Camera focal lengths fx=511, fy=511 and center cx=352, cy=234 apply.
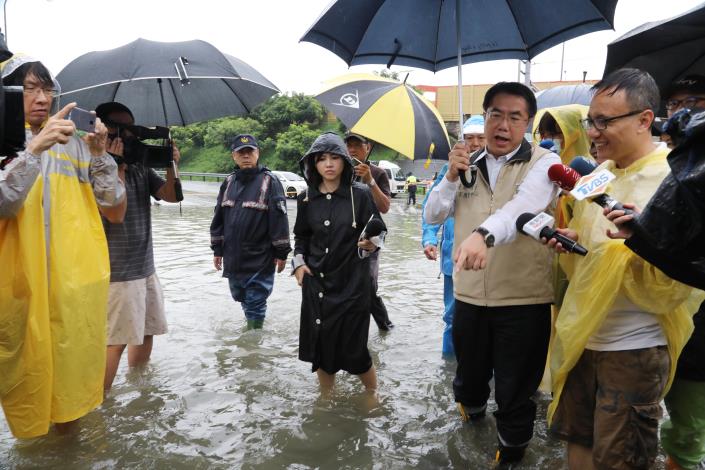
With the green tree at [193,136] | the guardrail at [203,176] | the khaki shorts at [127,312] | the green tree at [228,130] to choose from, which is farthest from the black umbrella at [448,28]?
the green tree at [193,136]

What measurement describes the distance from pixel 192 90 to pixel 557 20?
3095 millimetres

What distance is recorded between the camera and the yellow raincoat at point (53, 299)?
2.51 meters

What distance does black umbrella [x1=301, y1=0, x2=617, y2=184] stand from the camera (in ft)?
10.3

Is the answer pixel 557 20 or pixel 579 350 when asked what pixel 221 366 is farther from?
pixel 557 20

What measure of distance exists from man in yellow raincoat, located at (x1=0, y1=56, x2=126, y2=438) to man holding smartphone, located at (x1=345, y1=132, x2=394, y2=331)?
2070mm

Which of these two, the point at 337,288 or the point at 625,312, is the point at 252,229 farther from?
Answer: the point at 625,312

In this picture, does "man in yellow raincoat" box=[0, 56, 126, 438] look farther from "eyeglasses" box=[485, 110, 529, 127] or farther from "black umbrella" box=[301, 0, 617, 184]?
"eyeglasses" box=[485, 110, 529, 127]

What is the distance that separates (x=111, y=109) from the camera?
3.49 metres

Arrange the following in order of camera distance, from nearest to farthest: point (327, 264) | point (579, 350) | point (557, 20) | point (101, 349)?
point (579, 350) → point (101, 349) → point (557, 20) → point (327, 264)

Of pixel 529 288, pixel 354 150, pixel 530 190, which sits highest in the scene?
pixel 354 150

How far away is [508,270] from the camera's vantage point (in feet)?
8.81

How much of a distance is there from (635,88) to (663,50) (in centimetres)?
129

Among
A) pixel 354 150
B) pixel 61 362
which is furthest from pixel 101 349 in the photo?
pixel 354 150

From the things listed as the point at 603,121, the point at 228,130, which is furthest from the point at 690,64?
the point at 228,130
